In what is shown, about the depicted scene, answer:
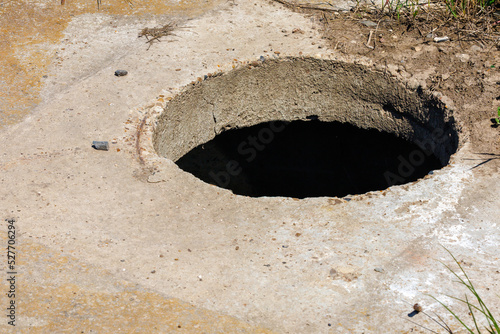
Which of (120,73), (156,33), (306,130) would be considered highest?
(156,33)

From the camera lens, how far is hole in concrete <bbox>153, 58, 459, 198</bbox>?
16.3 ft

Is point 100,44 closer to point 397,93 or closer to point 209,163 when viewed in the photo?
point 209,163

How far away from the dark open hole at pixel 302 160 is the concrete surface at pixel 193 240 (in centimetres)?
198

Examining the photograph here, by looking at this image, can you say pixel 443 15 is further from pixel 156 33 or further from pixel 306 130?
pixel 156 33

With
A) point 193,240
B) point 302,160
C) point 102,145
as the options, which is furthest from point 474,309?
point 302,160

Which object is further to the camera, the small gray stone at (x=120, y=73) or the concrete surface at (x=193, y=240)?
the small gray stone at (x=120, y=73)

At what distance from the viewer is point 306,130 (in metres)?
6.57

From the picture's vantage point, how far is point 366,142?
20.7 ft

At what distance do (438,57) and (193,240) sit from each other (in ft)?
9.59

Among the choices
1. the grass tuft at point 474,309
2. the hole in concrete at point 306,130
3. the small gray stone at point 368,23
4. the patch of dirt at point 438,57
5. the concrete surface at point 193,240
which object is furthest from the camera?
the small gray stone at point 368,23

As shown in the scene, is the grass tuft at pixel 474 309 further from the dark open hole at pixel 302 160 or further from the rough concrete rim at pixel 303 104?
the dark open hole at pixel 302 160

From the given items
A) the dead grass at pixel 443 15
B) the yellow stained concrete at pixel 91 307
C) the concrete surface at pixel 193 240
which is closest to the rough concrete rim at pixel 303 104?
the concrete surface at pixel 193 240

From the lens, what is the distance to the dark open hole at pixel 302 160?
6188 millimetres

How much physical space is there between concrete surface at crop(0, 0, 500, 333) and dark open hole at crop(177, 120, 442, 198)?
1978mm
